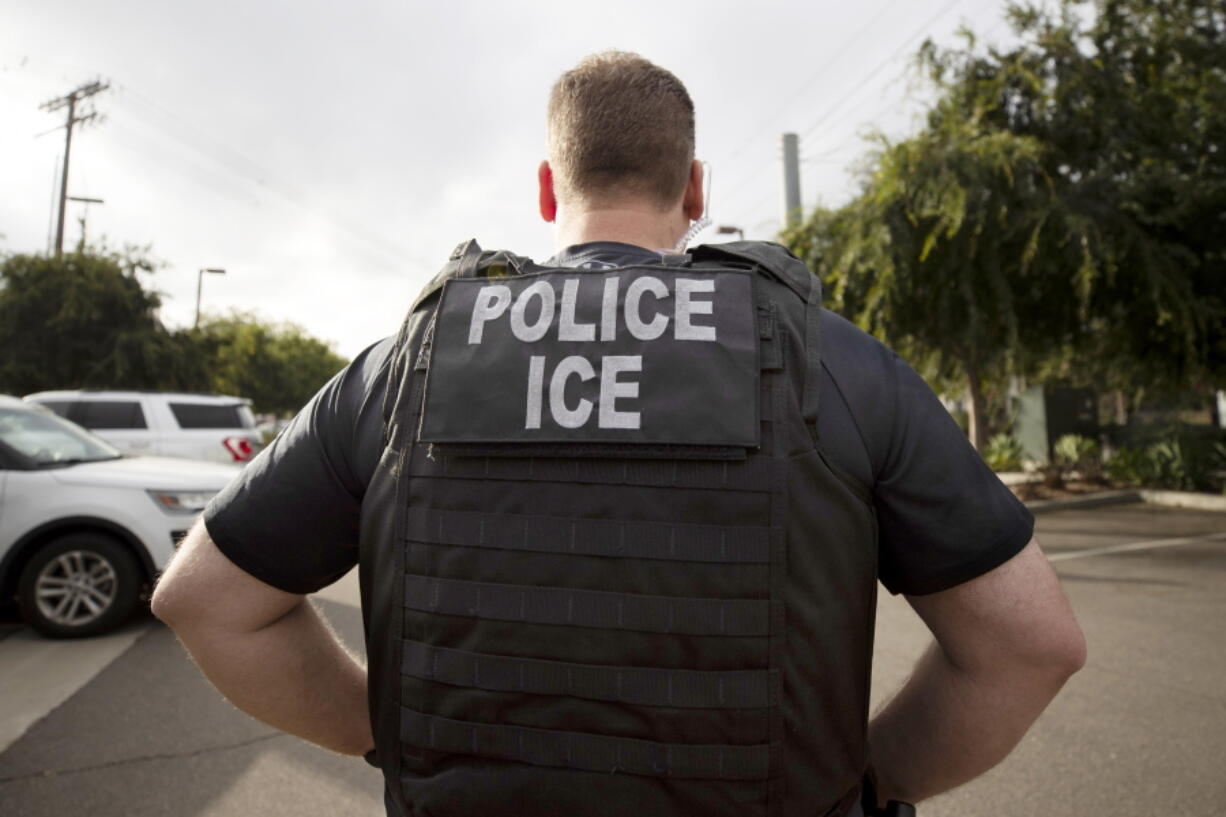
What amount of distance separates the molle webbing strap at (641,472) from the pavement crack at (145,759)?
3327mm

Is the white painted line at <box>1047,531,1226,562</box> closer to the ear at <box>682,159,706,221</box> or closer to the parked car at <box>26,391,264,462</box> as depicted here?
the ear at <box>682,159,706,221</box>

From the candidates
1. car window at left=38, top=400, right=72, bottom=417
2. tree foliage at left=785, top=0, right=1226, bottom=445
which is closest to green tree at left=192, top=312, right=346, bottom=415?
car window at left=38, top=400, right=72, bottom=417

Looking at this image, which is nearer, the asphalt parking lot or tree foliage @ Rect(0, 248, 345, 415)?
the asphalt parking lot

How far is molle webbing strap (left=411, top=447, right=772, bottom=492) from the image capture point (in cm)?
115

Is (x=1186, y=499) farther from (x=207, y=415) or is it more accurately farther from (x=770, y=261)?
(x=207, y=415)

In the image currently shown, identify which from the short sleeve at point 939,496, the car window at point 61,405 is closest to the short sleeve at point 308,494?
the short sleeve at point 939,496

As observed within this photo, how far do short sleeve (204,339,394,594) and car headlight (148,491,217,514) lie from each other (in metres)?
5.06

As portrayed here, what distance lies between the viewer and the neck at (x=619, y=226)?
1428 mm

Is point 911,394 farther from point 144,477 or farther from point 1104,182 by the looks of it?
point 1104,182

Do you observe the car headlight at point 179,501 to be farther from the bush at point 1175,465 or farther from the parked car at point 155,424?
the bush at point 1175,465

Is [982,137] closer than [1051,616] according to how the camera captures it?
No

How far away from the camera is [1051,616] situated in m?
1.23

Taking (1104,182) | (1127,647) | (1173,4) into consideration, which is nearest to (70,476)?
(1127,647)

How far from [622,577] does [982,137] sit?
11.9 metres
